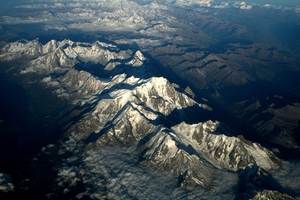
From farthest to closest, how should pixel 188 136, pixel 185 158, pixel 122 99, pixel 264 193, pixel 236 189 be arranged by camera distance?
pixel 122 99 → pixel 188 136 → pixel 185 158 → pixel 236 189 → pixel 264 193

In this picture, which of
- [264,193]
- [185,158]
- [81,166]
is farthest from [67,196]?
[264,193]

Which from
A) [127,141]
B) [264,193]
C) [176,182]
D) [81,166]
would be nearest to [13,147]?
[81,166]

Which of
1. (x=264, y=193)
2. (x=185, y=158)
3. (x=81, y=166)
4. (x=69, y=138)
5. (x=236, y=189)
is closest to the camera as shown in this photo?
(x=264, y=193)

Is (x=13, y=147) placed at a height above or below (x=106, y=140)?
below

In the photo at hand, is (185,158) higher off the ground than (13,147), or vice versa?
(185,158)

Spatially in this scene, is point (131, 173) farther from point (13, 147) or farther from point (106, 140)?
point (13, 147)

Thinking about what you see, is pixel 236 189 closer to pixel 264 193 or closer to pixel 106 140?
pixel 264 193

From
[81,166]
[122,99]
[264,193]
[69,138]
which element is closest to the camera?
[264,193]

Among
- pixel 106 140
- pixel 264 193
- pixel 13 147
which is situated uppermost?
pixel 264 193

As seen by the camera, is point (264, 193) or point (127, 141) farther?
point (127, 141)
